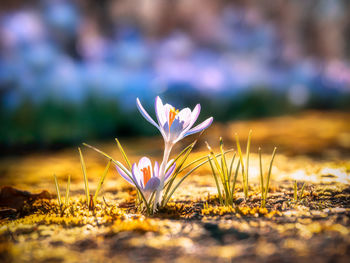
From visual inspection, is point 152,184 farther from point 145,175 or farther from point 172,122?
point 172,122

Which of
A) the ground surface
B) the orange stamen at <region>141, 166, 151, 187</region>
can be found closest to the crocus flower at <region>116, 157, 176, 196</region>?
the orange stamen at <region>141, 166, 151, 187</region>

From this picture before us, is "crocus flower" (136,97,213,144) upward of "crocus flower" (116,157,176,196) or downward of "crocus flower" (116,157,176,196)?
upward

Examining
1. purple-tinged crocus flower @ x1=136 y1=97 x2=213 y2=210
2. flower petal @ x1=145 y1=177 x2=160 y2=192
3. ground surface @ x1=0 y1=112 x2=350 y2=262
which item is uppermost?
purple-tinged crocus flower @ x1=136 y1=97 x2=213 y2=210

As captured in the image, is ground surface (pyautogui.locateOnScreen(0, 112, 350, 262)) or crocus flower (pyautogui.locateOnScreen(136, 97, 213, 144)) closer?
ground surface (pyautogui.locateOnScreen(0, 112, 350, 262))

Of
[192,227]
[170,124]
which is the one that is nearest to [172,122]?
[170,124]

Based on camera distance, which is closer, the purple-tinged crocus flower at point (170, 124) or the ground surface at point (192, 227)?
the ground surface at point (192, 227)

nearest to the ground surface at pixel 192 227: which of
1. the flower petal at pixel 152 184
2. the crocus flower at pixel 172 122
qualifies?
the flower petal at pixel 152 184

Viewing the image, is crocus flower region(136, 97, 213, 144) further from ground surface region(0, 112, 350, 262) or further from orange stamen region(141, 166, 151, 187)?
ground surface region(0, 112, 350, 262)

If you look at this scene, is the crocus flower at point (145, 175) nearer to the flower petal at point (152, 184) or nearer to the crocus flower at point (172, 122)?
the flower petal at point (152, 184)

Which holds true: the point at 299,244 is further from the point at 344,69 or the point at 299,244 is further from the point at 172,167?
the point at 344,69
